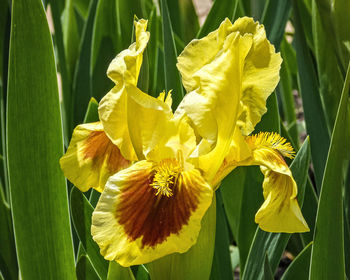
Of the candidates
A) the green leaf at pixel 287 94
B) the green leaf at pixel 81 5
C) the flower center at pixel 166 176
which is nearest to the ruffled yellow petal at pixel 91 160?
the flower center at pixel 166 176

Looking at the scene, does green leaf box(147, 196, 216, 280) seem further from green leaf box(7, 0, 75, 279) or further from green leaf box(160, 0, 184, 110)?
green leaf box(160, 0, 184, 110)

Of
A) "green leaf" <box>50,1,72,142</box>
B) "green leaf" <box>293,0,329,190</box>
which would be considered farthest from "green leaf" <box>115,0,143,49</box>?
"green leaf" <box>293,0,329,190</box>

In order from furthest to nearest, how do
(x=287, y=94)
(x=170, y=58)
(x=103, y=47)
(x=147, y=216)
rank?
(x=287, y=94) < (x=103, y=47) < (x=170, y=58) < (x=147, y=216)

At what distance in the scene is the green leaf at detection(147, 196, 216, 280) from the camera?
661 mm

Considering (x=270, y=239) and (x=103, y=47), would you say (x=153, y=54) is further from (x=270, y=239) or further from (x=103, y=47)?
(x=270, y=239)

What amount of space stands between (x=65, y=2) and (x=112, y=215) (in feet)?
3.93

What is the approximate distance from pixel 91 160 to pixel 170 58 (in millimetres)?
264

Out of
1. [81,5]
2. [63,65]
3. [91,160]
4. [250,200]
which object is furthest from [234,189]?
[81,5]

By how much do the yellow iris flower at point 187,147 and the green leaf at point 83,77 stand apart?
0.61 m

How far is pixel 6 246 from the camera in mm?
1152

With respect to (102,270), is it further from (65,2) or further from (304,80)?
(65,2)

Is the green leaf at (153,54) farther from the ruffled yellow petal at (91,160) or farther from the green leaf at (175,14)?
the ruffled yellow petal at (91,160)

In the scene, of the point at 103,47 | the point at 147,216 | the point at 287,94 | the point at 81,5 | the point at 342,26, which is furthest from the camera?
the point at 81,5

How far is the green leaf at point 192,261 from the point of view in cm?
66
